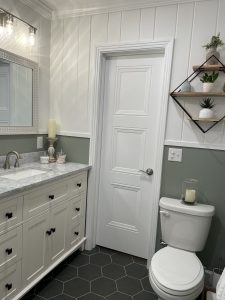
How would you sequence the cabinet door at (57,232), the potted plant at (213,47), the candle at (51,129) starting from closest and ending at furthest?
the potted plant at (213,47)
the cabinet door at (57,232)
the candle at (51,129)

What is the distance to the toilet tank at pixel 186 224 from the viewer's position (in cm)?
196

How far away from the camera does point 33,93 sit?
2.44 m

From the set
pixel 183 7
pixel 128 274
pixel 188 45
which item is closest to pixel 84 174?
pixel 128 274

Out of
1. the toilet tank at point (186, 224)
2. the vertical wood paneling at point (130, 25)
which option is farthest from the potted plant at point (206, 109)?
the vertical wood paneling at point (130, 25)

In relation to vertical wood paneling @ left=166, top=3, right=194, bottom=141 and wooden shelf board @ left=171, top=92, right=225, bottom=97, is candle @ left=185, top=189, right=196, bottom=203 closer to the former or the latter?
vertical wood paneling @ left=166, top=3, right=194, bottom=141

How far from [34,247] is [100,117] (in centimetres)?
136

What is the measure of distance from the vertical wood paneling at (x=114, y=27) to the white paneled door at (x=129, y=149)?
0.63ft

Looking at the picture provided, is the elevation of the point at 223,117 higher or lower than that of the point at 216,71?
lower

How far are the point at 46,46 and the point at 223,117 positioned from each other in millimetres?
1902

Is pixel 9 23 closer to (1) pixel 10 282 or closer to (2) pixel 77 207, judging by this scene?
(2) pixel 77 207

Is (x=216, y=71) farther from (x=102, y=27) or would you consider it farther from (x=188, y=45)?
(x=102, y=27)

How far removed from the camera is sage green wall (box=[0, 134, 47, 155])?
2150 millimetres

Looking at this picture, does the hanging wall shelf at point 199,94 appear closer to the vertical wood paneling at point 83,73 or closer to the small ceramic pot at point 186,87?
the small ceramic pot at point 186,87

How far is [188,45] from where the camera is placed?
6.88ft
